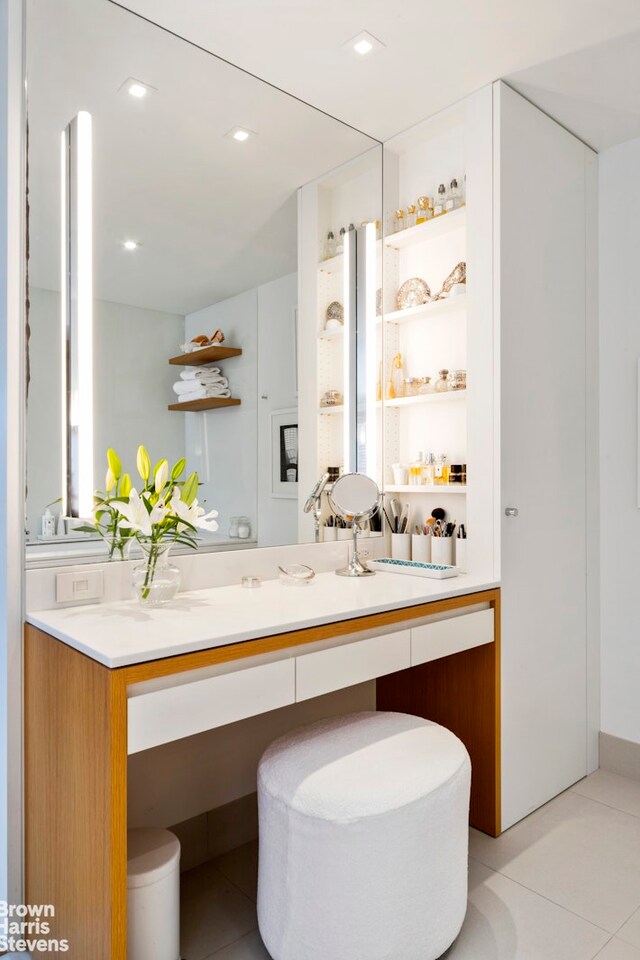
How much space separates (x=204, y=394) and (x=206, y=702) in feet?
3.29

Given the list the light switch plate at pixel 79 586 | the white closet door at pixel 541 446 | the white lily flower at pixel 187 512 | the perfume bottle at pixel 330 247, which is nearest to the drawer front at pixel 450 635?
the white closet door at pixel 541 446

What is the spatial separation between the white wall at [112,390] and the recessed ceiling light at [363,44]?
968mm

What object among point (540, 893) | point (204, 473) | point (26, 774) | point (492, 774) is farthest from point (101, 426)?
point (540, 893)

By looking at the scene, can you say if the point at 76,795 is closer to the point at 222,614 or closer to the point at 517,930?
the point at 222,614

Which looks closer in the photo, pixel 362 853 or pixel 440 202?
pixel 362 853

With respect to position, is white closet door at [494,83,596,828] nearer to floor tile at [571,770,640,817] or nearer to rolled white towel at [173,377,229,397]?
floor tile at [571,770,640,817]

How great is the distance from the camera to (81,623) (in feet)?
4.74

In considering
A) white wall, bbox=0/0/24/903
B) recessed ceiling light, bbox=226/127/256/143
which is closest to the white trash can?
white wall, bbox=0/0/24/903

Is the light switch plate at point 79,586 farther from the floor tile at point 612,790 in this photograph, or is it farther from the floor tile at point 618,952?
the floor tile at point 612,790

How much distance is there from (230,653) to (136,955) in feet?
2.33

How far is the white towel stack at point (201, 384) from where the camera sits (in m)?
1.91

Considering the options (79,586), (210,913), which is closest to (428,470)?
(79,586)

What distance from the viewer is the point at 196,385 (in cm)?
196

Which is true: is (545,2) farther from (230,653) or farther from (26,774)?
Result: (26,774)
